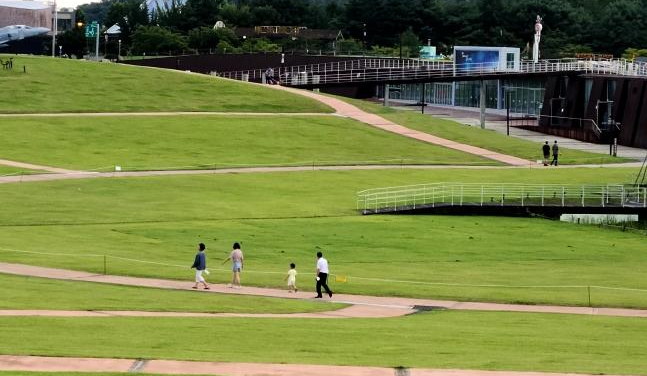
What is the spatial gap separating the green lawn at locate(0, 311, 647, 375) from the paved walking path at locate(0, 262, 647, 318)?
2786 mm

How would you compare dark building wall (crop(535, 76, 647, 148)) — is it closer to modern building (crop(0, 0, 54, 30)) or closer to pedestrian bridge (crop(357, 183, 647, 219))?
pedestrian bridge (crop(357, 183, 647, 219))

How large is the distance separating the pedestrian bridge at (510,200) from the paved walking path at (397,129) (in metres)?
20.0

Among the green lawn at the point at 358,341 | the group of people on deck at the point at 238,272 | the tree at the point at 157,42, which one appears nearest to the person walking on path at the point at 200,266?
the group of people on deck at the point at 238,272

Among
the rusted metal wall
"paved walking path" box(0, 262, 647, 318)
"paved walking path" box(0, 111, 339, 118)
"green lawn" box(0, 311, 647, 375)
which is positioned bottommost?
"paved walking path" box(0, 262, 647, 318)

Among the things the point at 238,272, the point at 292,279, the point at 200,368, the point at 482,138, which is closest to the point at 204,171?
the point at 482,138

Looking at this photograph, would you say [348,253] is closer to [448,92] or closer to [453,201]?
[453,201]

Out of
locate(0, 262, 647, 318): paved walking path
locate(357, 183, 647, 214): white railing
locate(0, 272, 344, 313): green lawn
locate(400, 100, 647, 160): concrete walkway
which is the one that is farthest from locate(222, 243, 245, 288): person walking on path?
locate(400, 100, 647, 160): concrete walkway

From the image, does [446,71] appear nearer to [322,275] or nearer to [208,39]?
[208,39]

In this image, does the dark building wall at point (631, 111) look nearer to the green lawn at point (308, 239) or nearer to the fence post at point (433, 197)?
the green lawn at point (308, 239)

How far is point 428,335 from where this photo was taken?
33.9 metres

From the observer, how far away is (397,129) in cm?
10269

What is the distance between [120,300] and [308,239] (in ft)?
57.2

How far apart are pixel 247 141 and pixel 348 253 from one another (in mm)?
42154

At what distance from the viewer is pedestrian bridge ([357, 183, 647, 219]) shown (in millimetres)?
64812
